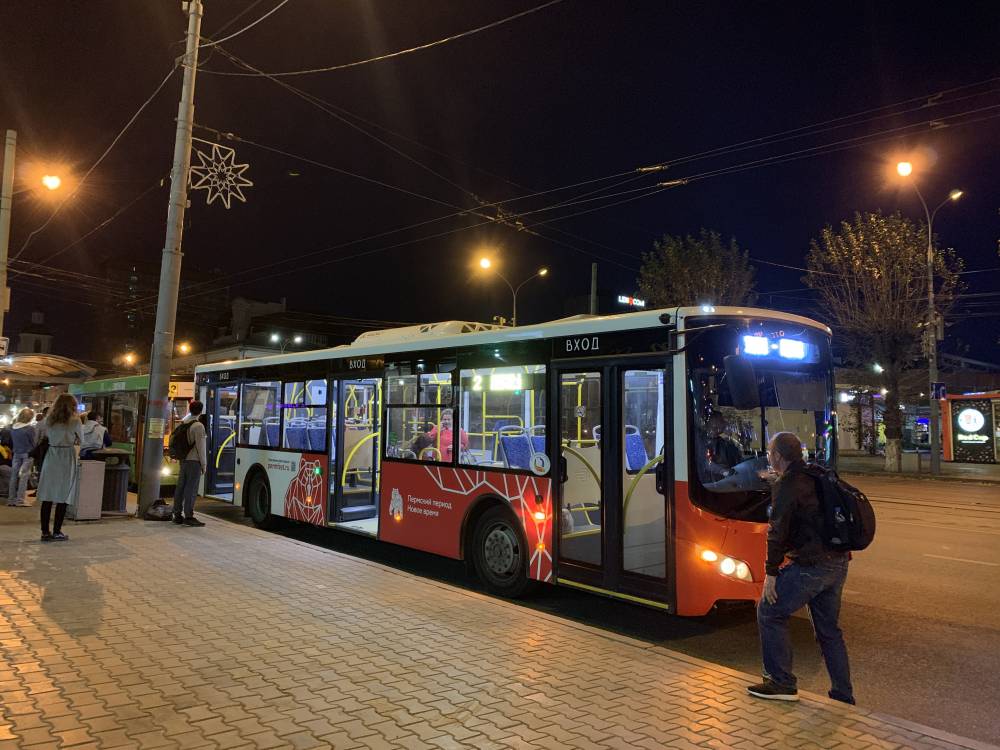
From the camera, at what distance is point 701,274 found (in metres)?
30.5

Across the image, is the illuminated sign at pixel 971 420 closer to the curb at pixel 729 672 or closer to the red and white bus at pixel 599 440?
the red and white bus at pixel 599 440

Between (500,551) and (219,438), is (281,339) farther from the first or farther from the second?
(500,551)

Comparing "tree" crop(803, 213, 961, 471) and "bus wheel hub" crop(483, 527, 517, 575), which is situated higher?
"tree" crop(803, 213, 961, 471)

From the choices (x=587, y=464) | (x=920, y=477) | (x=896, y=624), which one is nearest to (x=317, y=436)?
(x=587, y=464)

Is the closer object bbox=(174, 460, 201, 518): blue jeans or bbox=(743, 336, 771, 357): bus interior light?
bbox=(743, 336, 771, 357): bus interior light

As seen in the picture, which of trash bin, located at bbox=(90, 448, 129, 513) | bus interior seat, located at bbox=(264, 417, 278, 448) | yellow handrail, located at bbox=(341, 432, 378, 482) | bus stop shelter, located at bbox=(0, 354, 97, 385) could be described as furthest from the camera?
bus stop shelter, located at bbox=(0, 354, 97, 385)

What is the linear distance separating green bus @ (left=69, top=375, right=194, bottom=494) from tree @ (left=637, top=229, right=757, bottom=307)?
2149 centimetres

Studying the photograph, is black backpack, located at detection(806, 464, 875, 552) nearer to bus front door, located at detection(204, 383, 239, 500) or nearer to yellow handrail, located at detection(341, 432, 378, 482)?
yellow handrail, located at detection(341, 432, 378, 482)

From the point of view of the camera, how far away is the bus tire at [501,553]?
7.23 metres

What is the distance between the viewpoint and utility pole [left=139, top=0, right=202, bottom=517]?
1132 centimetres

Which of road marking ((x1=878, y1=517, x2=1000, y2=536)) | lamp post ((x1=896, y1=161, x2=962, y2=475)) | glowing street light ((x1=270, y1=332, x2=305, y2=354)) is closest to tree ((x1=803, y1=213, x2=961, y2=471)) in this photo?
lamp post ((x1=896, y1=161, x2=962, y2=475))

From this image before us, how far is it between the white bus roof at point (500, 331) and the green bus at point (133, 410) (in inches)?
191

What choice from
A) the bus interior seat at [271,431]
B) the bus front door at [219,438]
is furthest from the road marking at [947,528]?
the bus front door at [219,438]

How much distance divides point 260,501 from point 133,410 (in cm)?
607
